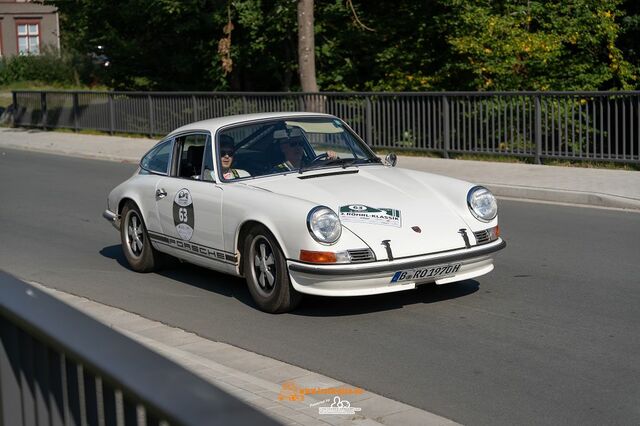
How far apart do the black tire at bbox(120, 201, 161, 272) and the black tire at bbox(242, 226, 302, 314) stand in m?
1.85

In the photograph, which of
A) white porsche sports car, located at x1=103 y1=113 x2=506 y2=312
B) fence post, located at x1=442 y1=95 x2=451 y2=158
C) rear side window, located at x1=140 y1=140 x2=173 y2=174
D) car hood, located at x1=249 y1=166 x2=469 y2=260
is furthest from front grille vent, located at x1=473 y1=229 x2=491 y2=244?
fence post, located at x1=442 y1=95 x2=451 y2=158

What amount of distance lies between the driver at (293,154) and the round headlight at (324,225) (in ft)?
4.41

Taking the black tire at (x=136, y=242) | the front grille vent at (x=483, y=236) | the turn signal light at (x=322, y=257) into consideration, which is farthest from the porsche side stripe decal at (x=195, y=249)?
the front grille vent at (x=483, y=236)

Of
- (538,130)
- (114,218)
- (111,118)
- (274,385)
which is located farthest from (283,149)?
(111,118)

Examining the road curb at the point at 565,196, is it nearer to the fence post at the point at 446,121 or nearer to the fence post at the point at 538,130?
the fence post at the point at 538,130

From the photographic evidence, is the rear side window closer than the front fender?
No

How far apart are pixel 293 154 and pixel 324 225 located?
1.57 meters

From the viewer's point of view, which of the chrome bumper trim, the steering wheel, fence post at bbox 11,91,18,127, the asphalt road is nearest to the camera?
the asphalt road

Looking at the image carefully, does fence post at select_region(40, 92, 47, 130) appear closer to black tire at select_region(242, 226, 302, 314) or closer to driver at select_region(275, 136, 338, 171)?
driver at select_region(275, 136, 338, 171)

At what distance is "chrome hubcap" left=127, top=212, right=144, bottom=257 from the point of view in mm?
9836

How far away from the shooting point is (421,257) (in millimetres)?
7496

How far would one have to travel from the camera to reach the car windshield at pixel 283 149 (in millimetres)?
8711

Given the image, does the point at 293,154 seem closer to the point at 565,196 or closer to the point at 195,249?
the point at 195,249

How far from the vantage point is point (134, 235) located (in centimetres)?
991
